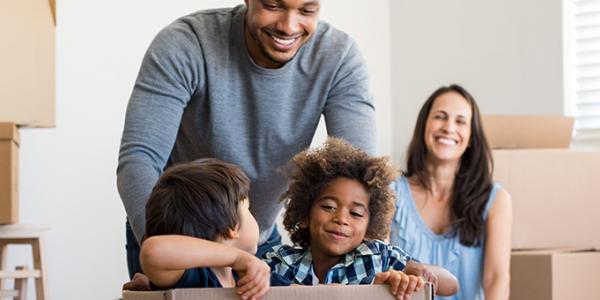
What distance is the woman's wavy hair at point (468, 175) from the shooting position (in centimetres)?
277

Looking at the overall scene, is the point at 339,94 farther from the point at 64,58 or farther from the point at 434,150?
the point at 64,58

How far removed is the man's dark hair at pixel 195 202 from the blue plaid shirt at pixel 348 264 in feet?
0.74

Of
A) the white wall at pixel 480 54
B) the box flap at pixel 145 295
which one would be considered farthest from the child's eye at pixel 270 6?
the white wall at pixel 480 54

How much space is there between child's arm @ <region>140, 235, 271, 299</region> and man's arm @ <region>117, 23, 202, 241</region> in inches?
12.1

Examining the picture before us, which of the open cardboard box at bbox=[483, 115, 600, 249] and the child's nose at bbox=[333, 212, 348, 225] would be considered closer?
the child's nose at bbox=[333, 212, 348, 225]

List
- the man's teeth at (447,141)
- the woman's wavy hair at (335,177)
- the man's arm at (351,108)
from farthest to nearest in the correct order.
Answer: the man's teeth at (447,141)
the man's arm at (351,108)
the woman's wavy hair at (335,177)

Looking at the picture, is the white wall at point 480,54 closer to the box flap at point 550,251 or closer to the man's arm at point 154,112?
the box flap at point 550,251

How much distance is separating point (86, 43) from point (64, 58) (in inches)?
3.5

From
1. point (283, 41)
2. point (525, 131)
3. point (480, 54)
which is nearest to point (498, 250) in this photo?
point (525, 131)

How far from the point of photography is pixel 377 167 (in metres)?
1.73

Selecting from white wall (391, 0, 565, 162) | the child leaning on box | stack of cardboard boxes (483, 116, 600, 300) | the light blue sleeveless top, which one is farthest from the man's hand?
white wall (391, 0, 565, 162)

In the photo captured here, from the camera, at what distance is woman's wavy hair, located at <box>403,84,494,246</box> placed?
2766 mm

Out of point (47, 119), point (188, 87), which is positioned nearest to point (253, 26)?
point (188, 87)

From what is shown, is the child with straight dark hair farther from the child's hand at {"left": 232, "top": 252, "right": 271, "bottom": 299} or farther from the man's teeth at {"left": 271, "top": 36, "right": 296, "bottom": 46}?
the man's teeth at {"left": 271, "top": 36, "right": 296, "bottom": 46}
